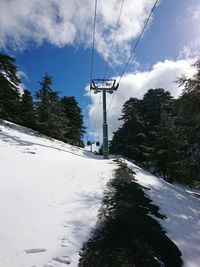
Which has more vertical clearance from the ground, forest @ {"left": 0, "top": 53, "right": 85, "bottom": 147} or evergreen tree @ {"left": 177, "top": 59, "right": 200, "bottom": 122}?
forest @ {"left": 0, "top": 53, "right": 85, "bottom": 147}

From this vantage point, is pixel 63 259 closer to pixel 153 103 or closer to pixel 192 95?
pixel 192 95

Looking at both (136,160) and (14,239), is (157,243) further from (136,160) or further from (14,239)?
(136,160)

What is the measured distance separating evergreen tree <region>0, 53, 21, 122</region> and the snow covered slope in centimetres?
1869

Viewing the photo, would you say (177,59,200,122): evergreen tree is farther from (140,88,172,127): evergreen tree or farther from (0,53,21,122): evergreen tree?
(140,88,172,127): evergreen tree

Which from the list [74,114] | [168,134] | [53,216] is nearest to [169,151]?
[168,134]

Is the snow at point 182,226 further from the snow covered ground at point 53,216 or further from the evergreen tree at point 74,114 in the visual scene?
the evergreen tree at point 74,114

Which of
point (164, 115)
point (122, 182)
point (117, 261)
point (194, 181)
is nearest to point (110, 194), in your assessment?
point (122, 182)

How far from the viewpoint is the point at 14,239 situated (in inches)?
179

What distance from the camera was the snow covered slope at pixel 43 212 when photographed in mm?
4219

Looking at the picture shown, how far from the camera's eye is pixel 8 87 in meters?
29.5

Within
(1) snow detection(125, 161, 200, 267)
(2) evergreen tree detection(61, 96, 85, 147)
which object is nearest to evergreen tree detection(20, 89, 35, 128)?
(2) evergreen tree detection(61, 96, 85, 147)

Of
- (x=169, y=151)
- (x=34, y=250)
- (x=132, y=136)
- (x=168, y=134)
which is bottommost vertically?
(x=34, y=250)

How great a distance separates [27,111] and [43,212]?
1376 inches

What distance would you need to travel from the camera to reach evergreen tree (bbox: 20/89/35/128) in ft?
111
